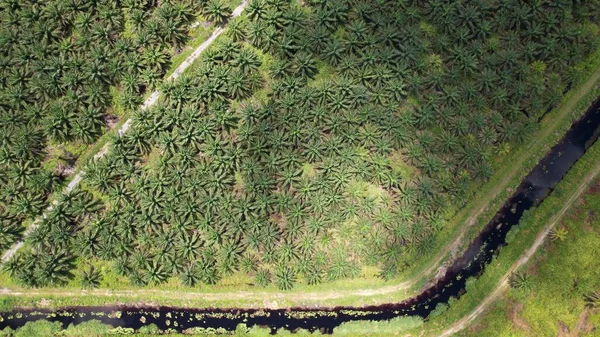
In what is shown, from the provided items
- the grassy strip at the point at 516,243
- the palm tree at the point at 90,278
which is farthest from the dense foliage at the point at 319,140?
the grassy strip at the point at 516,243

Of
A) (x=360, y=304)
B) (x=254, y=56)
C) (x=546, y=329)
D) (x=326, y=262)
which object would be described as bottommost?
(x=546, y=329)

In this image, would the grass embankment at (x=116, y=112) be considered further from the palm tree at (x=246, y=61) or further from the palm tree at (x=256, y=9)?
the palm tree at (x=246, y=61)

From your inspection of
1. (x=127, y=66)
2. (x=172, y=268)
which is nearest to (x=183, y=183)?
(x=172, y=268)

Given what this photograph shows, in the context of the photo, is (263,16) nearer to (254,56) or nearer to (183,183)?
(254,56)

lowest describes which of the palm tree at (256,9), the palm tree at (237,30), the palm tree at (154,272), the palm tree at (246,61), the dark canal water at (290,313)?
the dark canal water at (290,313)

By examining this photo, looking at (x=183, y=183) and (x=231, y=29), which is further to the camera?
(x=231, y=29)

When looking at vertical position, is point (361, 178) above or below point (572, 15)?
below

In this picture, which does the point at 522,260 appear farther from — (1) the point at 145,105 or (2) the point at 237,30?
(1) the point at 145,105
